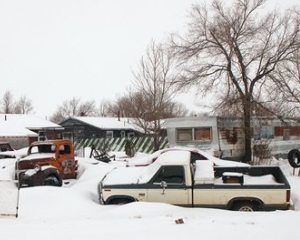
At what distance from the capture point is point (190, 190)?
9445mm

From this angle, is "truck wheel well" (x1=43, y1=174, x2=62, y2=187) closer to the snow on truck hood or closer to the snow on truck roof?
the snow on truck hood

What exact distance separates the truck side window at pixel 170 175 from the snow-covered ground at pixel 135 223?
888 mm

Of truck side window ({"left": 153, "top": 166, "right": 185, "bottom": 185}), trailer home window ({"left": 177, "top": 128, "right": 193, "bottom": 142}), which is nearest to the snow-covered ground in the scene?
truck side window ({"left": 153, "top": 166, "right": 185, "bottom": 185})

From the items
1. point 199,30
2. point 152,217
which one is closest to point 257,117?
point 199,30

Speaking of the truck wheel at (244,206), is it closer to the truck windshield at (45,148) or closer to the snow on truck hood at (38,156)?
the snow on truck hood at (38,156)

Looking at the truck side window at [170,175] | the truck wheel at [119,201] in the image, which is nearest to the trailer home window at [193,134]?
the truck side window at [170,175]

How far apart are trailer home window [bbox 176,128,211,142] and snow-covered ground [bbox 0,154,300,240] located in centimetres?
1339

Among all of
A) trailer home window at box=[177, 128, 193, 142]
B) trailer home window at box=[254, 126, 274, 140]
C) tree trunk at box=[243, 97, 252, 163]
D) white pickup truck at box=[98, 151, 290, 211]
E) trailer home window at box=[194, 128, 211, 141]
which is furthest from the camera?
trailer home window at box=[254, 126, 274, 140]

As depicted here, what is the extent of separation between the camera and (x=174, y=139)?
23000 mm

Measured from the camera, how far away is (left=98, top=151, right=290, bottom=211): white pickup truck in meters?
9.22

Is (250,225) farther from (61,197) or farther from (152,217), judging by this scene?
(61,197)

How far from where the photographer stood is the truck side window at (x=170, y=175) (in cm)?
962

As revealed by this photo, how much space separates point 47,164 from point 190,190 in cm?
783

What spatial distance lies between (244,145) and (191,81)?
5226 mm
